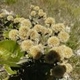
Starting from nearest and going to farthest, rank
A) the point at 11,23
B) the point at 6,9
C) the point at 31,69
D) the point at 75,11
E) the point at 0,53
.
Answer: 1. the point at 0,53
2. the point at 31,69
3. the point at 11,23
4. the point at 6,9
5. the point at 75,11

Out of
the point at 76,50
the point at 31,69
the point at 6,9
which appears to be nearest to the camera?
the point at 31,69

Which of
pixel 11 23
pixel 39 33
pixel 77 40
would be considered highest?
pixel 77 40

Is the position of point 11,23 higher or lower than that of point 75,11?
lower

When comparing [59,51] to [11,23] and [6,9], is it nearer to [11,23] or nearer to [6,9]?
[11,23]

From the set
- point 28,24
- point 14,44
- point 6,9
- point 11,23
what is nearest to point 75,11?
point 6,9

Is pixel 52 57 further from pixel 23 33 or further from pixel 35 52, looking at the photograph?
pixel 23 33
